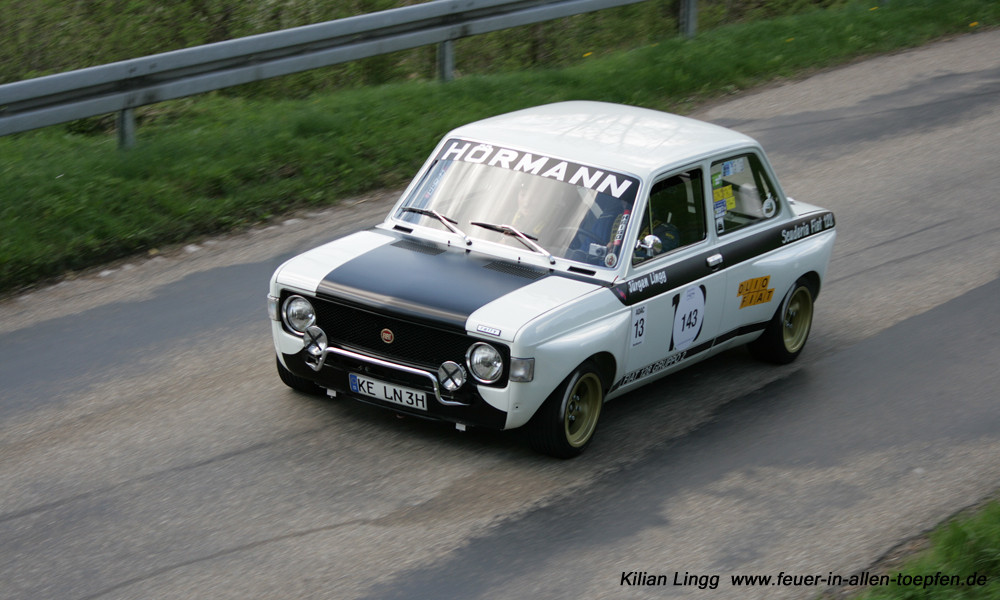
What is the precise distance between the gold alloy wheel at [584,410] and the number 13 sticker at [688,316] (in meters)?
0.77

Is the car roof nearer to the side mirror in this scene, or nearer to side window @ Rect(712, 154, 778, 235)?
side window @ Rect(712, 154, 778, 235)

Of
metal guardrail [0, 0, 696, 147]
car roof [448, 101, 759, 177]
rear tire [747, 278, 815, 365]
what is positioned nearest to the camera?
car roof [448, 101, 759, 177]

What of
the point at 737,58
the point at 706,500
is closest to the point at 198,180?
the point at 706,500

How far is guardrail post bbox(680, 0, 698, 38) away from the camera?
1648cm

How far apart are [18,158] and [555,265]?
5.78m

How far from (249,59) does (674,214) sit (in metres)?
5.84

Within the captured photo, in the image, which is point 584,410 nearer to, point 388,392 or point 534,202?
point 388,392

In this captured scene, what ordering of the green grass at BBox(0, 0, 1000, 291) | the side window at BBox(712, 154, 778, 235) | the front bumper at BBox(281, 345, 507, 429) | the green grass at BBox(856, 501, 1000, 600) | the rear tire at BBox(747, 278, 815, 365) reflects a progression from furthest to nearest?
1. the green grass at BBox(0, 0, 1000, 291)
2. the rear tire at BBox(747, 278, 815, 365)
3. the side window at BBox(712, 154, 778, 235)
4. the front bumper at BBox(281, 345, 507, 429)
5. the green grass at BBox(856, 501, 1000, 600)

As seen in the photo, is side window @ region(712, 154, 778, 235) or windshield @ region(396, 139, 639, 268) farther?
side window @ region(712, 154, 778, 235)

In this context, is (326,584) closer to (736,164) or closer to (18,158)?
(736,164)

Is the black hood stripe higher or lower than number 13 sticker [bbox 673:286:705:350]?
higher

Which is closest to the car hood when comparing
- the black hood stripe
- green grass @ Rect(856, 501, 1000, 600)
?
the black hood stripe

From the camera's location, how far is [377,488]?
6.46 m

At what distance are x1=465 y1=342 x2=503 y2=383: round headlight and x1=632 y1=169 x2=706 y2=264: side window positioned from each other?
4.04 feet
